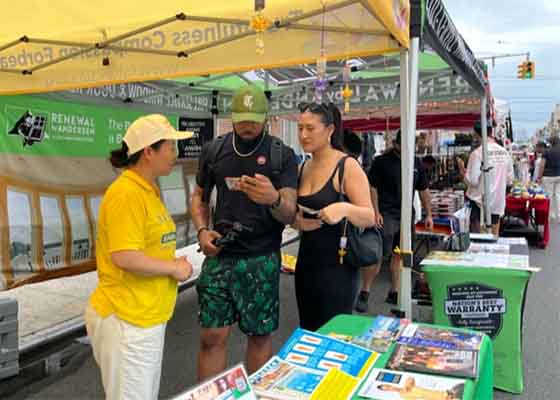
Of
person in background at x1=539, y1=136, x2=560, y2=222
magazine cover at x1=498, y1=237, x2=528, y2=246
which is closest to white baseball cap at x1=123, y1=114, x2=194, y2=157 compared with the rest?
magazine cover at x1=498, y1=237, x2=528, y2=246

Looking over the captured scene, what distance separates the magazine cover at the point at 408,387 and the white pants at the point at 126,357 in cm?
91

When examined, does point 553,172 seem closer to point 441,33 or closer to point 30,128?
point 441,33

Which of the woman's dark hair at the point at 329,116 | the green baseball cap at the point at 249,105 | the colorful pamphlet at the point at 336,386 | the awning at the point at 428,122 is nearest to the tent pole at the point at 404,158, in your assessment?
the woman's dark hair at the point at 329,116

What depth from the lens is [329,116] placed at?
254 centimetres

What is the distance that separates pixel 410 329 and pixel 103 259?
1.33 meters

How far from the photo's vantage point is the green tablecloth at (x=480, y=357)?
1.78 metres

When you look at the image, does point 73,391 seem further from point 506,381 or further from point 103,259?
point 506,381

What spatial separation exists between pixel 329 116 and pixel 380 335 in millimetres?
1069

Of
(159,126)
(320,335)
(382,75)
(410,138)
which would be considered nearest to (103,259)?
(159,126)

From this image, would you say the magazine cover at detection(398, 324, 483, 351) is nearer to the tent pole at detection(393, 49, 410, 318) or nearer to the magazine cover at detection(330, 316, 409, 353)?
the magazine cover at detection(330, 316, 409, 353)

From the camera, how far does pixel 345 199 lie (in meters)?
2.47

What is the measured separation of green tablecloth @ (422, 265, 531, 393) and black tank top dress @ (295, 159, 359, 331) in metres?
1.05

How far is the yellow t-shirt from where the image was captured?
6.54ft

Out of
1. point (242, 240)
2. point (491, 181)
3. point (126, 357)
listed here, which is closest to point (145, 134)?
point (242, 240)
